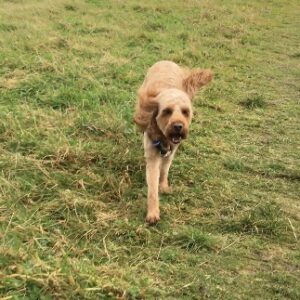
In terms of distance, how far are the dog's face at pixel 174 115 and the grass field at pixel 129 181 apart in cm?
63

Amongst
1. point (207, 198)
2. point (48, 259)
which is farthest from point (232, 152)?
point (48, 259)

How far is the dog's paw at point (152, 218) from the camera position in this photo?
4.12 metres

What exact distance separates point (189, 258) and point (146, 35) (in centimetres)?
710

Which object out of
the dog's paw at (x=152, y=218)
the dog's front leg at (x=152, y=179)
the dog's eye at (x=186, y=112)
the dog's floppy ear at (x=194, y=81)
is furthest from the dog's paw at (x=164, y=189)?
the dog's floppy ear at (x=194, y=81)

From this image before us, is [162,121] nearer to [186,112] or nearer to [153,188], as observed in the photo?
[186,112]

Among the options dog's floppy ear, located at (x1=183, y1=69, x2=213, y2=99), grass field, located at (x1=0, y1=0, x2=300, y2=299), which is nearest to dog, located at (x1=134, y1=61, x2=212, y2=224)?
dog's floppy ear, located at (x1=183, y1=69, x2=213, y2=99)

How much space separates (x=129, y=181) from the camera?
15.4 ft

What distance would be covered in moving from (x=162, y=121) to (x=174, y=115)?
16 centimetres

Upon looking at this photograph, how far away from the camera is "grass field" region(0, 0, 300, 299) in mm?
3385

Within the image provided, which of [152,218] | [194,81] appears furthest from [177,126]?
[194,81]

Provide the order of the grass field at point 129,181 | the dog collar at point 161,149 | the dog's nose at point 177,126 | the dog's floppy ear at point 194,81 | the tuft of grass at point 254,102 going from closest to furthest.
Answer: the grass field at point 129,181 < the dog's nose at point 177,126 < the dog collar at point 161,149 < the dog's floppy ear at point 194,81 < the tuft of grass at point 254,102

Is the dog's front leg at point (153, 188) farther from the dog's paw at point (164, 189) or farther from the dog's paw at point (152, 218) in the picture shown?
the dog's paw at point (164, 189)

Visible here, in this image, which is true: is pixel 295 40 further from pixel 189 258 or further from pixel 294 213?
pixel 189 258

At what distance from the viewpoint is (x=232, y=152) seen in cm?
564
